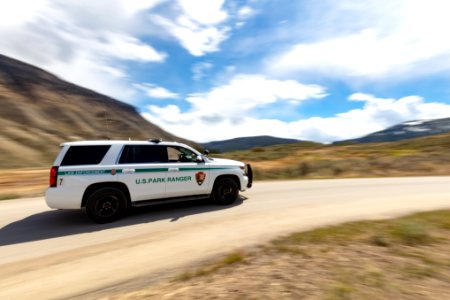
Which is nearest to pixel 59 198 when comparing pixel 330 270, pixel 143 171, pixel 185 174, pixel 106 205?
pixel 106 205

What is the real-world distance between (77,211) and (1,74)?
9967 cm

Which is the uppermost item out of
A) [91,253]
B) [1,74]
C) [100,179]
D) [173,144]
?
[1,74]

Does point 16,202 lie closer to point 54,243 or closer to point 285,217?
point 54,243

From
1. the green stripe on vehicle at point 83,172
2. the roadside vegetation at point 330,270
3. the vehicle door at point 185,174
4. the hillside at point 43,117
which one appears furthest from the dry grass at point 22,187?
the hillside at point 43,117

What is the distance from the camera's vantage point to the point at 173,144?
8812mm

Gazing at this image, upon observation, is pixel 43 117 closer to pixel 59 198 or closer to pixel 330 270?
pixel 59 198

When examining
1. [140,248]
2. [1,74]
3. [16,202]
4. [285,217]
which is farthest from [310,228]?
[1,74]

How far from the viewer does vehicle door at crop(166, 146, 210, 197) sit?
8.32 m

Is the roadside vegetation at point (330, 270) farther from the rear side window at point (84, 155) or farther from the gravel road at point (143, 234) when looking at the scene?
the rear side window at point (84, 155)

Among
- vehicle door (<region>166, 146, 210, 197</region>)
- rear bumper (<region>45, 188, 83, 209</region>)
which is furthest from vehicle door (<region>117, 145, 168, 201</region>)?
rear bumper (<region>45, 188, 83, 209</region>)

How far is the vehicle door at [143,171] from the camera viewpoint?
770 centimetres

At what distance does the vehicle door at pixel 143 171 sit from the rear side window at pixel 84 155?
54cm

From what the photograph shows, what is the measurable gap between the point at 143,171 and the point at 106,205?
1.24 meters

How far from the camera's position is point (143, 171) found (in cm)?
787
